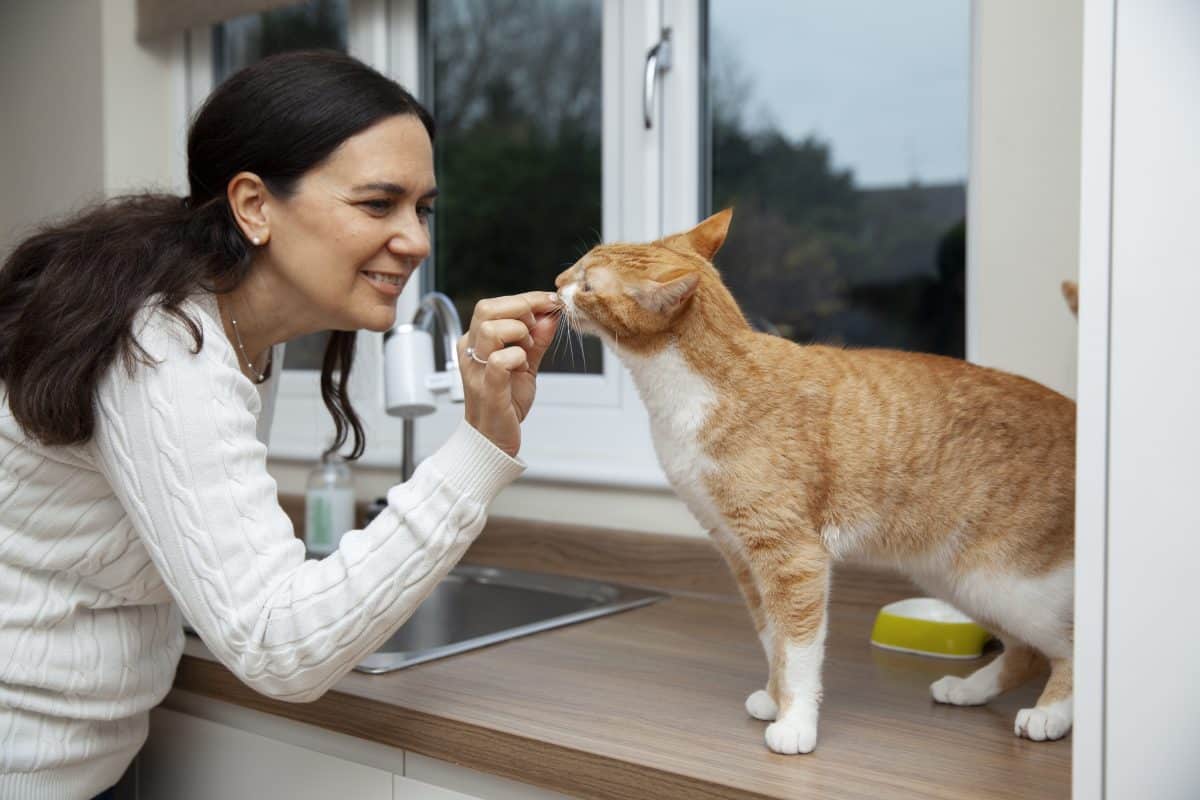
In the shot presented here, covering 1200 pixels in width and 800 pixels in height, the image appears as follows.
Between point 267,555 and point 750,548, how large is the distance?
1.38 ft

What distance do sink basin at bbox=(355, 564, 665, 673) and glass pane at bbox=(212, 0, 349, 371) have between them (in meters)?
0.78

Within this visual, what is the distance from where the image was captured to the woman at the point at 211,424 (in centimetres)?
89

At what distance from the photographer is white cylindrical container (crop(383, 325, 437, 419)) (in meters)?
1.59

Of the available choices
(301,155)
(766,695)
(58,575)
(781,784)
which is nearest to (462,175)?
(301,155)

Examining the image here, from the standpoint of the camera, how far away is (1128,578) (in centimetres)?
66

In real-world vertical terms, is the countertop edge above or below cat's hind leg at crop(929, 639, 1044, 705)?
below

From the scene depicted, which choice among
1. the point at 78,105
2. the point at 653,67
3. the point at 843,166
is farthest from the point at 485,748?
the point at 78,105

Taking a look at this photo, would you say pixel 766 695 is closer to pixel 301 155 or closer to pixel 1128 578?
pixel 1128 578

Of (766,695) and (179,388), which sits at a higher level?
(179,388)

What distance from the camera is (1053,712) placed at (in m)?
0.91

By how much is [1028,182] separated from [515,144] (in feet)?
3.41

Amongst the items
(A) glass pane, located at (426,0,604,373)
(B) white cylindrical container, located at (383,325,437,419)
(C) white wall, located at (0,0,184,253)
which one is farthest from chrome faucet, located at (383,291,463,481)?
(C) white wall, located at (0,0,184,253)

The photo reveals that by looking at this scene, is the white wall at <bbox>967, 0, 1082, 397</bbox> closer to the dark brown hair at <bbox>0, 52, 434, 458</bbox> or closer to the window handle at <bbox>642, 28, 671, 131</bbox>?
the window handle at <bbox>642, 28, 671, 131</bbox>

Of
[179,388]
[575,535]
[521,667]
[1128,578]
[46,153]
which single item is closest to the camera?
[1128,578]
